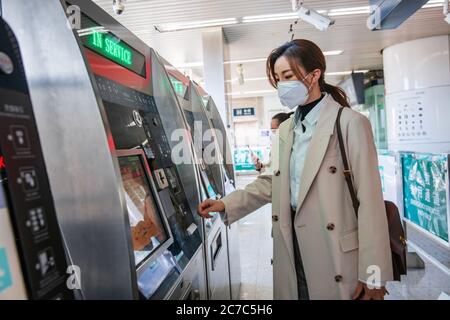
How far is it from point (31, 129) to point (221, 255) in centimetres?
173

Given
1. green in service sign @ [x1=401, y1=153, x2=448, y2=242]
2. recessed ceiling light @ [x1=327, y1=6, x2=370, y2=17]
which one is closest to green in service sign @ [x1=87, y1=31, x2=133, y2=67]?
green in service sign @ [x1=401, y1=153, x2=448, y2=242]

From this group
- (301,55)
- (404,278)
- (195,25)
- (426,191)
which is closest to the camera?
(301,55)

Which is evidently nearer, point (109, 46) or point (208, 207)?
point (109, 46)

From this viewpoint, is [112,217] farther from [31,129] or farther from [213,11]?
[213,11]

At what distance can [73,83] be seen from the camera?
2.93ft

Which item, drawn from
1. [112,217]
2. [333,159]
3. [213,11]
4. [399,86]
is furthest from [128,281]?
[399,86]

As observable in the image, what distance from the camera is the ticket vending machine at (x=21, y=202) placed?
23.5 inches

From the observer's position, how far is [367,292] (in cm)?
125

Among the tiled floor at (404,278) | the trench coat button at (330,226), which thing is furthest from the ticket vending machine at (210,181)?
the tiled floor at (404,278)

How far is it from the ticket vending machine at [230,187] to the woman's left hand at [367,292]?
4.60 feet

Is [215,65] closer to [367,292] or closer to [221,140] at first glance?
[221,140]

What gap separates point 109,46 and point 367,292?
4.26 ft

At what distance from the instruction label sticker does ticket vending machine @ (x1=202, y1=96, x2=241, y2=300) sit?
2079 mm

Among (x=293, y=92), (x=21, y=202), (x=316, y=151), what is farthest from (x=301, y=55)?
(x=21, y=202)
